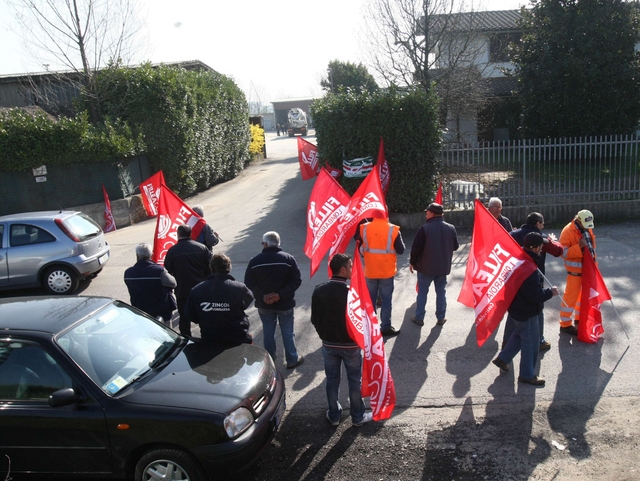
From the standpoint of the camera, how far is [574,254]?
680cm

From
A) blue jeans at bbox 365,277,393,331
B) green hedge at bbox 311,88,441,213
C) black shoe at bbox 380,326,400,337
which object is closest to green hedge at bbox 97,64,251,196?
green hedge at bbox 311,88,441,213

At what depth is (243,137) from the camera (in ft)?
90.4

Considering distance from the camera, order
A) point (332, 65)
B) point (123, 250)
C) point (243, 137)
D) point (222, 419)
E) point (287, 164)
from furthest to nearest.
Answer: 1. point (332, 65)
2. point (287, 164)
3. point (243, 137)
4. point (123, 250)
5. point (222, 419)

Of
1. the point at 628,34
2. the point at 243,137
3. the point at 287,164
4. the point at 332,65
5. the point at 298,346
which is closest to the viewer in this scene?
the point at 298,346

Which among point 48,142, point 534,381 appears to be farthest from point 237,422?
point 48,142

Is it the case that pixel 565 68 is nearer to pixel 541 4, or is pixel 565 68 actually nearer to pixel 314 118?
pixel 541 4

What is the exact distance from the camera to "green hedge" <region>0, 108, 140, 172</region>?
15258 mm

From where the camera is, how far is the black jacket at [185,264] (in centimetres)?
Answer: 706

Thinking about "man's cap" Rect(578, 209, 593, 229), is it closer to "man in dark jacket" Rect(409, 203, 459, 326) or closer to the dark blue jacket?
"man in dark jacket" Rect(409, 203, 459, 326)

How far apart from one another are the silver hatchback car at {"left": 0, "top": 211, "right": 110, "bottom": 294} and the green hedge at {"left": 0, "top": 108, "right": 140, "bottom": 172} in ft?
20.2

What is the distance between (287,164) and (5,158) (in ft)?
54.1

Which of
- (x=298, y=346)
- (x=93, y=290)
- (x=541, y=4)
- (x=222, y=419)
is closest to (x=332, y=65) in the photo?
(x=541, y=4)

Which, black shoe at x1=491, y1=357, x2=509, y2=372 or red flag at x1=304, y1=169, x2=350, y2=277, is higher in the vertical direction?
red flag at x1=304, y1=169, x2=350, y2=277

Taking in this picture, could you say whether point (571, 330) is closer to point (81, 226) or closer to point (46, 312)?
point (46, 312)
